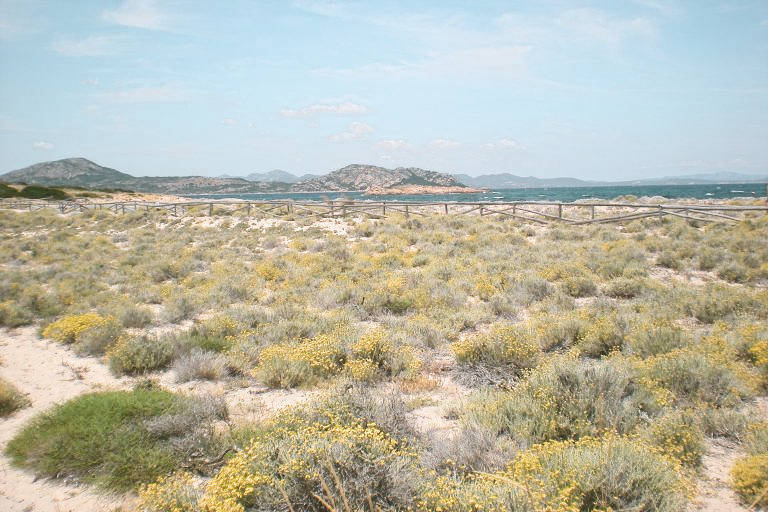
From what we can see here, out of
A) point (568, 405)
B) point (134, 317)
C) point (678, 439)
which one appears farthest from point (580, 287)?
point (134, 317)

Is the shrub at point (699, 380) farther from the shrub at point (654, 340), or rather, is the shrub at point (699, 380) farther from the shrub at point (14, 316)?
the shrub at point (14, 316)

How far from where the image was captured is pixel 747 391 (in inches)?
203

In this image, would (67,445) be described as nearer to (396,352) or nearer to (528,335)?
(396,352)

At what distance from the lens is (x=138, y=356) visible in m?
6.96

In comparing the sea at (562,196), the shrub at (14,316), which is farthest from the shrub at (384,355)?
the sea at (562,196)

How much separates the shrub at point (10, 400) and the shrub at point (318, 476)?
4.14 meters

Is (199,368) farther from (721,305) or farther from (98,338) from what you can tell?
(721,305)

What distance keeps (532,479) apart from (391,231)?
1875 cm

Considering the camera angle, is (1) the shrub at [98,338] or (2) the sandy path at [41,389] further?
(1) the shrub at [98,338]

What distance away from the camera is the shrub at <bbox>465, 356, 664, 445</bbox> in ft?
14.6

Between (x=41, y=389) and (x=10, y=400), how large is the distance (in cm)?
63

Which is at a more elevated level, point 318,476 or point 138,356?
point 318,476

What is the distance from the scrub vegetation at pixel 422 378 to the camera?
3525 mm

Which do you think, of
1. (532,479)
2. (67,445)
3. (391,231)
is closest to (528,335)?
(532,479)
